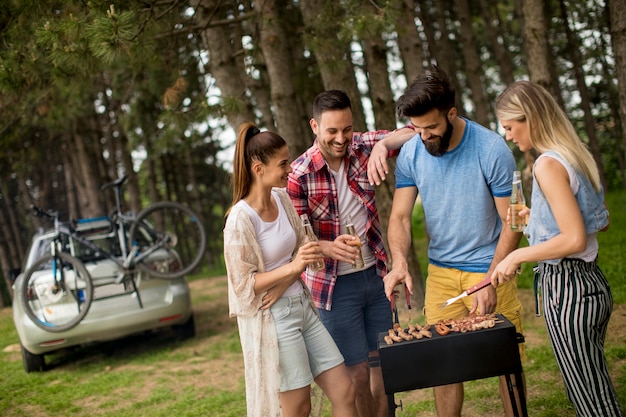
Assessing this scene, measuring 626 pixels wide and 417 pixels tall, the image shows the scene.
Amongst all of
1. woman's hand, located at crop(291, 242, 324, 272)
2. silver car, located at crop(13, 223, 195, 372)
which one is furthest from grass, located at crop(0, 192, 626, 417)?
woman's hand, located at crop(291, 242, 324, 272)

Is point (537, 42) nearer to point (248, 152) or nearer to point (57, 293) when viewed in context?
point (248, 152)

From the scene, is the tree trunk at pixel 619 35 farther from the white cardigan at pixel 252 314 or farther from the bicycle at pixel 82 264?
the bicycle at pixel 82 264

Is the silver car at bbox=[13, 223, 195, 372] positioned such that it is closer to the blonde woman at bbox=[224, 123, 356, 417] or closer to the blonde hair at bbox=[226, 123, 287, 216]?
the blonde woman at bbox=[224, 123, 356, 417]

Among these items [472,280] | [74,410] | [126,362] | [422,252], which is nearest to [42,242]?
[126,362]

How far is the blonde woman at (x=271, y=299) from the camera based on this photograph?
3266mm

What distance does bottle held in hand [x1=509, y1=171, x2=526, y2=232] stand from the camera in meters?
3.12

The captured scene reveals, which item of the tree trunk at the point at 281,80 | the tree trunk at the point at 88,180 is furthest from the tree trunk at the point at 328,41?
the tree trunk at the point at 88,180

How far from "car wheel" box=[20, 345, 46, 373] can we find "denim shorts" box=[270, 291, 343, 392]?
17.7ft

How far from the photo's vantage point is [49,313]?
284 inches

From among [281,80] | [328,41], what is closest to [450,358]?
[328,41]

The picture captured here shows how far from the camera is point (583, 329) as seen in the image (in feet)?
9.25

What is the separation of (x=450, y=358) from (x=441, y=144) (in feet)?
3.76

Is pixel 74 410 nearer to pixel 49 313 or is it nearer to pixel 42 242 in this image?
pixel 49 313

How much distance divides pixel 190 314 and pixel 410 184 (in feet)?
16.6
